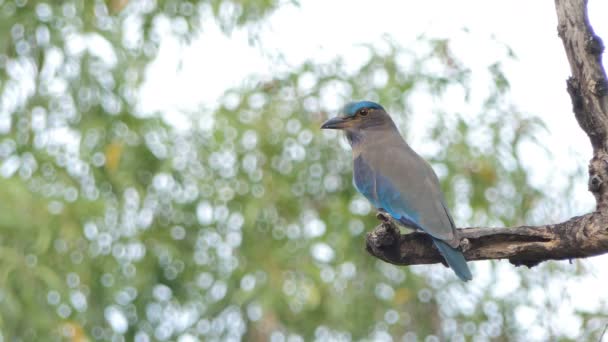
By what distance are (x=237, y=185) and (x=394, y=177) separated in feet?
5.77

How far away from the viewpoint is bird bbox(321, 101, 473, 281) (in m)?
4.99

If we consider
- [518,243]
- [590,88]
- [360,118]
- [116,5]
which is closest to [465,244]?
[518,243]

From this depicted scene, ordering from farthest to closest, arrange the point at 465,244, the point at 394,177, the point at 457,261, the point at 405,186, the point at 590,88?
the point at 394,177
the point at 405,186
the point at 457,261
the point at 465,244
the point at 590,88

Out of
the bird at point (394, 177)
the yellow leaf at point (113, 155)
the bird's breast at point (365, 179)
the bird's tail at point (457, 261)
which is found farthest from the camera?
the yellow leaf at point (113, 155)

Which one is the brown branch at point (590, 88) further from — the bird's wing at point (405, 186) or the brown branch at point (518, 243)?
the bird's wing at point (405, 186)

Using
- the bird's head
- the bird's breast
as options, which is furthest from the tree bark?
the bird's head

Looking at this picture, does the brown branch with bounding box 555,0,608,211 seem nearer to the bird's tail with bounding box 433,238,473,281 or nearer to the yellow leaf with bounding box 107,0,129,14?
the bird's tail with bounding box 433,238,473,281

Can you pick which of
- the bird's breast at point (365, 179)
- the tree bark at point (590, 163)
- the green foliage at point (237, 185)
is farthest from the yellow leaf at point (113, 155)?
the tree bark at point (590, 163)

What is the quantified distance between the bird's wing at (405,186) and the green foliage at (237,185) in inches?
42.5

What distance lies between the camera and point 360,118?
6.80 meters

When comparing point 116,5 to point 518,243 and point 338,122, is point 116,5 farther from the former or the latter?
point 518,243

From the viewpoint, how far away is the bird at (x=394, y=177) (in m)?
4.99

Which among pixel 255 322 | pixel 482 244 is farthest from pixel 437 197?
pixel 255 322

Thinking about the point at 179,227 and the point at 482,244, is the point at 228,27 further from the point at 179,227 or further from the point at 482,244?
the point at 482,244
